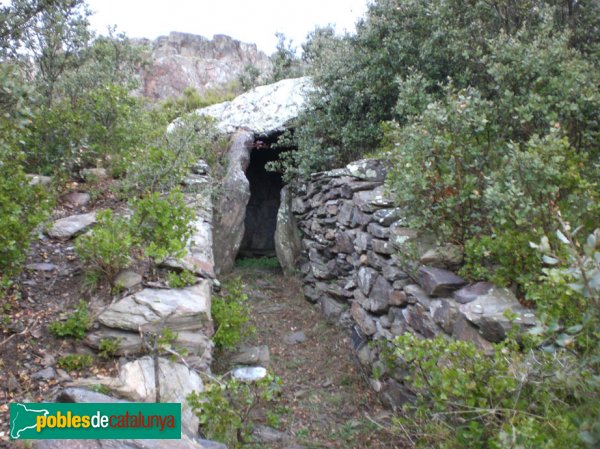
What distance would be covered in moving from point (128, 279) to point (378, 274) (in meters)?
2.70

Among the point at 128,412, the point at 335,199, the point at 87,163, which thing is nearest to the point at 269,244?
the point at 335,199

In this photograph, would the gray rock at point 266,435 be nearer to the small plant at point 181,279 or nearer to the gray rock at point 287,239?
the small plant at point 181,279

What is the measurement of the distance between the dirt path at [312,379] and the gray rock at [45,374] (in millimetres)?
1621

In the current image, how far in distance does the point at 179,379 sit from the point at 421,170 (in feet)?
9.31

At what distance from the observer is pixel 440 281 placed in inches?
177

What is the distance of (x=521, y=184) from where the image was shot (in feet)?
13.5

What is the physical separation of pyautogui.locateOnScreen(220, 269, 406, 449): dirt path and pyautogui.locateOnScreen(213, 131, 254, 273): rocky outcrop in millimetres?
685

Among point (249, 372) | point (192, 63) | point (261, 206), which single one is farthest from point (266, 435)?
point (192, 63)

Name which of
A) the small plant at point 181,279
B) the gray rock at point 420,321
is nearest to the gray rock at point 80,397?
the small plant at point 181,279

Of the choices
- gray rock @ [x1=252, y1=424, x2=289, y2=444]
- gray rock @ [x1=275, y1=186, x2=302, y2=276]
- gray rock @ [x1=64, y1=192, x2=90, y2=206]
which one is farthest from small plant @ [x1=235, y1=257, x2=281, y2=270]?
gray rock @ [x1=252, y1=424, x2=289, y2=444]

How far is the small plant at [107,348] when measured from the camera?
12.8 ft

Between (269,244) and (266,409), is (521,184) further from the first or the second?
(269,244)

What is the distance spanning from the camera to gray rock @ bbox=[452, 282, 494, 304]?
420cm

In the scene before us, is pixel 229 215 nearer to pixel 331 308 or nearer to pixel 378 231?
pixel 331 308
